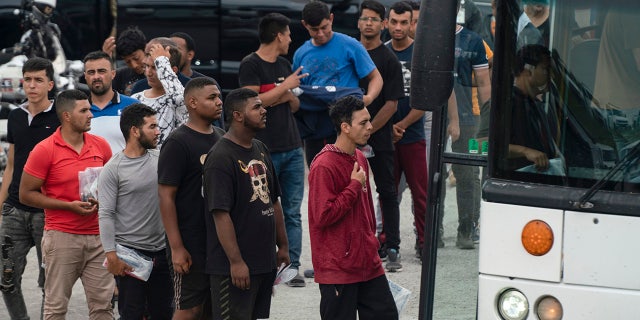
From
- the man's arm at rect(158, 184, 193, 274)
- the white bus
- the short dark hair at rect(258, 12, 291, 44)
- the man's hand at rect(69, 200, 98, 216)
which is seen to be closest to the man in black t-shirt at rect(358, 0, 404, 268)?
the short dark hair at rect(258, 12, 291, 44)

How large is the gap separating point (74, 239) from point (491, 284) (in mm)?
2943

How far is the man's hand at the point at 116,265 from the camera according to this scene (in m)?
6.92

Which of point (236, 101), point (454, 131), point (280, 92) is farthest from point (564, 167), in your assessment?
point (280, 92)

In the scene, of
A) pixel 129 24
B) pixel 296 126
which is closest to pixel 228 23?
pixel 129 24

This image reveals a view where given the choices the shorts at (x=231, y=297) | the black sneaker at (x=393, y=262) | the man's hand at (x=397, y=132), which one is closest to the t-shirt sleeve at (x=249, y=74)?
the man's hand at (x=397, y=132)

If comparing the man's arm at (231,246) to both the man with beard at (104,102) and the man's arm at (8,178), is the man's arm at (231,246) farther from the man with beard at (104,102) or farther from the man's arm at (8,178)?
the man's arm at (8,178)

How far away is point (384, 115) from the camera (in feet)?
30.6

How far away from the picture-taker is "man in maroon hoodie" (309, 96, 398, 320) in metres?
6.52

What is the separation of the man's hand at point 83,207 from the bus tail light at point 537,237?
299 cm

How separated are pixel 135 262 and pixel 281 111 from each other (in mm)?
2442

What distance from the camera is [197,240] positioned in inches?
263

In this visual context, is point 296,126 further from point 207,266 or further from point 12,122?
point 207,266

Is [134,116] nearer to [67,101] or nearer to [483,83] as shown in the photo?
[67,101]

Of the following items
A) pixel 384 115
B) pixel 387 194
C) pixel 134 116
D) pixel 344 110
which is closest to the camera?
pixel 344 110
